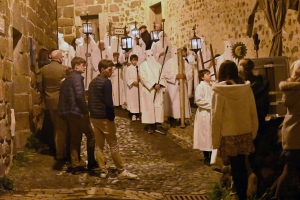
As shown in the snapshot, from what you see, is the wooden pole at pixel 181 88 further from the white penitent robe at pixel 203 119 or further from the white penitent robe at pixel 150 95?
the white penitent robe at pixel 203 119

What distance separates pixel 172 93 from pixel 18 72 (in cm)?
460

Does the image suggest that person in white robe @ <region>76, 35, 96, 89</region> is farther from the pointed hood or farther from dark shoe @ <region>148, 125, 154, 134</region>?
the pointed hood

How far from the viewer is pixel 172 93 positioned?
42.7ft

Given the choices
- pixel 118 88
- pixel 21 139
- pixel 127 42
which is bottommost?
pixel 21 139

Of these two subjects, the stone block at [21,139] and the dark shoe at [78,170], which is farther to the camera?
the stone block at [21,139]

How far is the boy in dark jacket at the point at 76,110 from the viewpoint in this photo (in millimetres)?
8133

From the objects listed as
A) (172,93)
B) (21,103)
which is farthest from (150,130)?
(21,103)

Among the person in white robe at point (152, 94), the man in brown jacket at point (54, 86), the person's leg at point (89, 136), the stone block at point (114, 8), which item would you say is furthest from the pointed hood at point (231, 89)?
the stone block at point (114, 8)

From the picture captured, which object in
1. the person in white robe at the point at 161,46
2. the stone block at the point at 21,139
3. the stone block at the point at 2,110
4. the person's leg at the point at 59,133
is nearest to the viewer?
the stone block at the point at 2,110

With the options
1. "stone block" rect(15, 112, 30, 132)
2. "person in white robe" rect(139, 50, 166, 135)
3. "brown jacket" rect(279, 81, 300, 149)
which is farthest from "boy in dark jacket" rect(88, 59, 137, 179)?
"person in white robe" rect(139, 50, 166, 135)

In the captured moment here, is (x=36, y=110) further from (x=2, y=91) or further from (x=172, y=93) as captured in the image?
(x=172, y=93)

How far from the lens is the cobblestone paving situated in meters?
7.14

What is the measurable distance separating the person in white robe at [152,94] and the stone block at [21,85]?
3.22 m

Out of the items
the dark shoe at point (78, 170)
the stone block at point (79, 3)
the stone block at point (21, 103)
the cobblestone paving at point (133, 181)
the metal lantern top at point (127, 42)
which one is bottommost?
the cobblestone paving at point (133, 181)
